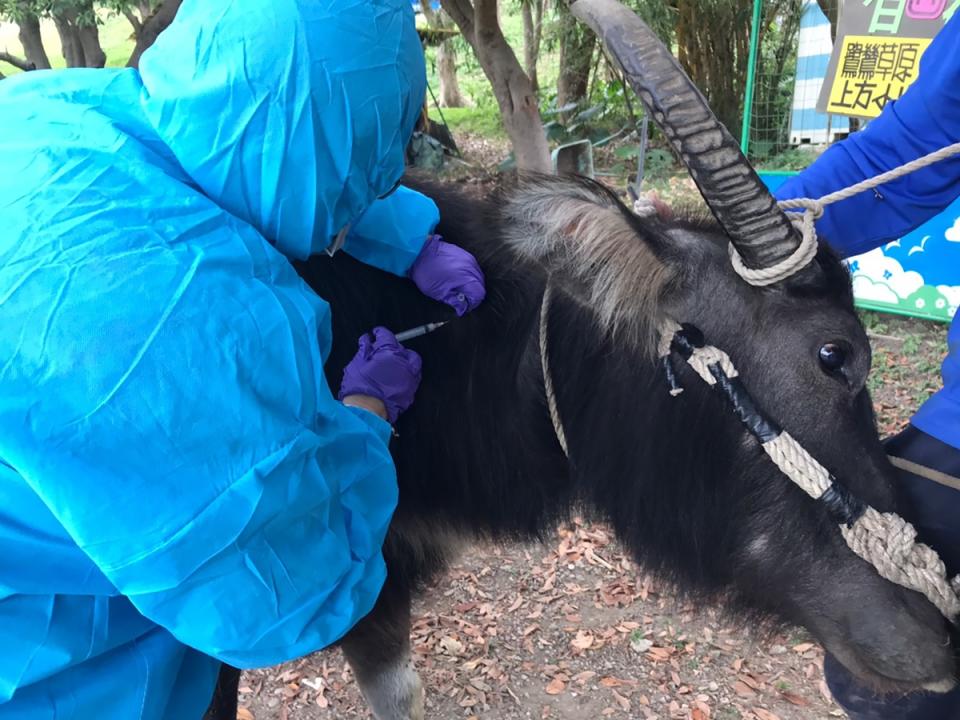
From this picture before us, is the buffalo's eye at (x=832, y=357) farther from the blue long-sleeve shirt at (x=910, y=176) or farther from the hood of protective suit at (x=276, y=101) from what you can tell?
the hood of protective suit at (x=276, y=101)

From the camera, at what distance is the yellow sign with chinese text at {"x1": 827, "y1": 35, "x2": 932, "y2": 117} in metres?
5.13

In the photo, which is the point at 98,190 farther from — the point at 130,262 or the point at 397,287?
the point at 397,287

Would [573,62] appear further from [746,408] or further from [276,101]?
[276,101]

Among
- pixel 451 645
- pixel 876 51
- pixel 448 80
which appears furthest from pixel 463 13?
pixel 448 80

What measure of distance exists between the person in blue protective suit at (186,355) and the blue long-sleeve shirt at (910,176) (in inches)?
51.3

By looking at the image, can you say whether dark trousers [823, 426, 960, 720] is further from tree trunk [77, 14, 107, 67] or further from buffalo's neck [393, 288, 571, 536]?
tree trunk [77, 14, 107, 67]

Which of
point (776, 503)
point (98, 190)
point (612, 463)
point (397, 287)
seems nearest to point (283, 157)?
point (98, 190)

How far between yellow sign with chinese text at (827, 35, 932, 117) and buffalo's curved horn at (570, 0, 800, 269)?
4.21 m

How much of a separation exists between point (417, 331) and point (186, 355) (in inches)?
40.7

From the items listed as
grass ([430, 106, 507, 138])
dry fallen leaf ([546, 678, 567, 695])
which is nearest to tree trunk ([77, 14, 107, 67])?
grass ([430, 106, 507, 138])

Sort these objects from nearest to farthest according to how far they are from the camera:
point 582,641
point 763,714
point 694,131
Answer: point 694,131
point 763,714
point 582,641

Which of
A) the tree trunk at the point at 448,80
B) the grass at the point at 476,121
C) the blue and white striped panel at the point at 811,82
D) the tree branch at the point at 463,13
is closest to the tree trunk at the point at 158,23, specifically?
the tree branch at the point at 463,13

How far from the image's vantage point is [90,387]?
1173mm

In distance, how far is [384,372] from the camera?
6.77 feet
